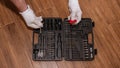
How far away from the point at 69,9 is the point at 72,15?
0.09 meters

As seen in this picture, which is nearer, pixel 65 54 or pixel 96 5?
pixel 65 54

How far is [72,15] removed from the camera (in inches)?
52.2

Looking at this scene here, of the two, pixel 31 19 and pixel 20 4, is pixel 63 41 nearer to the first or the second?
pixel 31 19

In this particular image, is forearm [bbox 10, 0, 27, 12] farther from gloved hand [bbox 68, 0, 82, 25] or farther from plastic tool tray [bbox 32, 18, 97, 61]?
gloved hand [bbox 68, 0, 82, 25]

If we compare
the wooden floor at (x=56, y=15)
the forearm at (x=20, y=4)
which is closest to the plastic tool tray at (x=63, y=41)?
the wooden floor at (x=56, y=15)

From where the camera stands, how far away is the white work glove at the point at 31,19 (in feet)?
4.01

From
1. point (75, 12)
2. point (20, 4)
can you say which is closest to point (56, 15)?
point (75, 12)

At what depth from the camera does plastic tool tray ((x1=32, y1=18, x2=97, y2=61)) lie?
1.28 metres

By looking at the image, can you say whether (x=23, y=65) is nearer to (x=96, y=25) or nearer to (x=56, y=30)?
(x=56, y=30)

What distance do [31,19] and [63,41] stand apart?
245mm

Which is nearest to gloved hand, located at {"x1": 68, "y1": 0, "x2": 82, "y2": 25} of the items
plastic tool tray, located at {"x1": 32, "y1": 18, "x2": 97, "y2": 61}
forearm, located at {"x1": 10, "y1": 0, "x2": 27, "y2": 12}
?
plastic tool tray, located at {"x1": 32, "y1": 18, "x2": 97, "y2": 61}

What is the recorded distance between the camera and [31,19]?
1252mm

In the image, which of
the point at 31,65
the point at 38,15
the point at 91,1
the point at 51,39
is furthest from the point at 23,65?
the point at 91,1

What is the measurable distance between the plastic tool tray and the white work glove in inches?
1.9
